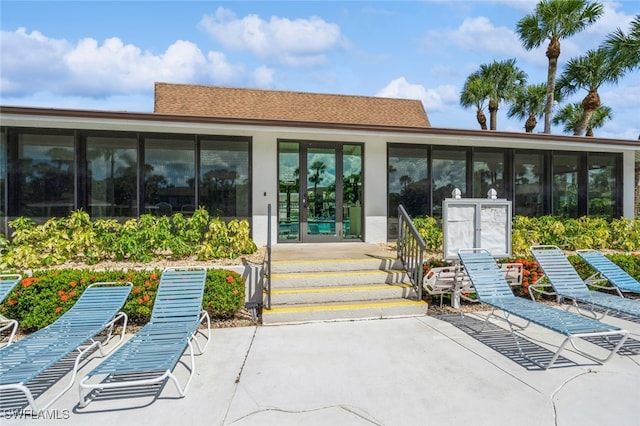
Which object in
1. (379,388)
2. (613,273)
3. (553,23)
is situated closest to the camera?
(379,388)

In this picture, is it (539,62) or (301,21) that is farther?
(539,62)

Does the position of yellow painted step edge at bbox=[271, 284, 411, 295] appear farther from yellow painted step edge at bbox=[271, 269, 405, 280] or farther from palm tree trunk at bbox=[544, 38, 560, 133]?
palm tree trunk at bbox=[544, 38, 560, 133]

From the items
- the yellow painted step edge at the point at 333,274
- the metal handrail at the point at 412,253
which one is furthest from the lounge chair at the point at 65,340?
the metal handrail at the point at 412,253

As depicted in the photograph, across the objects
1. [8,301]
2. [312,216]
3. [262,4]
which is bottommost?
[8,301]

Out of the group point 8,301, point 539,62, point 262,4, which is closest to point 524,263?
point 8,301

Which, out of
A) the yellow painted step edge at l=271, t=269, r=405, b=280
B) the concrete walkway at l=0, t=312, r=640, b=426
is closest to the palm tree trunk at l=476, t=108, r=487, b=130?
the yellow painted step edge at l=271, t=269, r=405, b=280

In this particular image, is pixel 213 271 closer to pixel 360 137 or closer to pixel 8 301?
pixel 8 301

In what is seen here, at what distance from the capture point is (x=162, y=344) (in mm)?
3664

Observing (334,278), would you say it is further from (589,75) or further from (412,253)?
(589,75)

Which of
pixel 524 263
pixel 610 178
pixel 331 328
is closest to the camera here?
pixel 331 328

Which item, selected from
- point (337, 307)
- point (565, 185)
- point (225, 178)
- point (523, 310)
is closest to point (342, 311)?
point (337, 307)

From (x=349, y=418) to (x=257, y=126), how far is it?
6001 millimetres

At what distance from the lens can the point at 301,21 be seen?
11227 mm

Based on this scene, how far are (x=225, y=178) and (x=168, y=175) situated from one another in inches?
49.9
